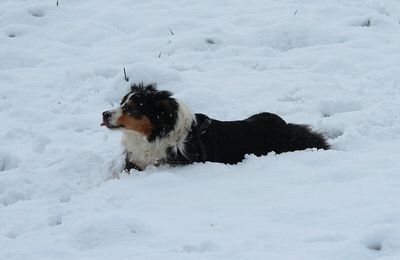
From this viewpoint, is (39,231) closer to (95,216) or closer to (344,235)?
(95,216)

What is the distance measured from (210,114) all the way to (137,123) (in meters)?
1.58

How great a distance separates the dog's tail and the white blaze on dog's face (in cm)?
150

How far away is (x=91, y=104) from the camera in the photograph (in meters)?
7.50

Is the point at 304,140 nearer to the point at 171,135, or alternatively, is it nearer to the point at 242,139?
the point at 242,139

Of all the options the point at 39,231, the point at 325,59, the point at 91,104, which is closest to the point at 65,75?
the point at 91,104

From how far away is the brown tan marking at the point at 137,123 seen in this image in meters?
5.73

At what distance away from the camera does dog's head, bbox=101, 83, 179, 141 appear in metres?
5.76

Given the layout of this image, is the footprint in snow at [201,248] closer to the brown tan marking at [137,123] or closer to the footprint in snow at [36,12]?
the brown tan marking at [137,123]

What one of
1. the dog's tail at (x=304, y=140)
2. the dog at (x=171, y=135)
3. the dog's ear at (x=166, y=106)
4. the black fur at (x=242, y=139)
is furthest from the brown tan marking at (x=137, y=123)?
the dog's tail at (x=304, y=140)

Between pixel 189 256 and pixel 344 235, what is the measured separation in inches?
39.6

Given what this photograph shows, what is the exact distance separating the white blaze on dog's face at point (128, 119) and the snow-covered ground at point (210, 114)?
1.38 feet

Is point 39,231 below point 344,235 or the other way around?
below

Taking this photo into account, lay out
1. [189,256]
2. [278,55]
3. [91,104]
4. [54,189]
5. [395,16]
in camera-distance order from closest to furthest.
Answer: [189,256] < [54,189] < [91,104] < [278,55] < [395,16]

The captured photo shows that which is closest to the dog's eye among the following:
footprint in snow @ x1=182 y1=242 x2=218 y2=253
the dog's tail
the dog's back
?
the dog's back
